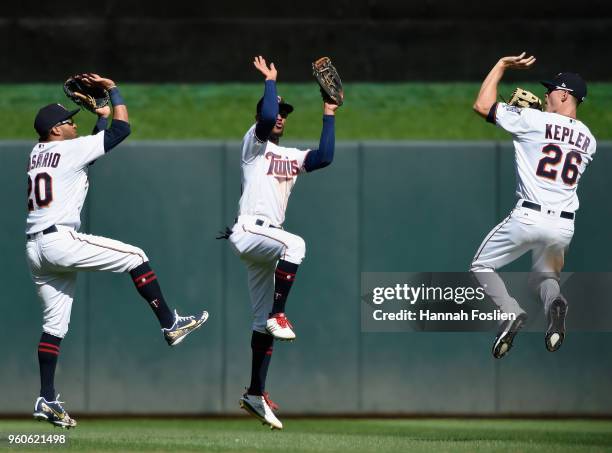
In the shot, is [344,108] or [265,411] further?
[344,108]

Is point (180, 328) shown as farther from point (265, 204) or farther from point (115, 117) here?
point (115, 117)

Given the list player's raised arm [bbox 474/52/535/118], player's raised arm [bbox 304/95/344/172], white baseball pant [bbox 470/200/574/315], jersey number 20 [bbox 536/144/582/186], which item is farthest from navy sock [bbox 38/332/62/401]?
jersey number 20 [bbox 536/144/582/186]

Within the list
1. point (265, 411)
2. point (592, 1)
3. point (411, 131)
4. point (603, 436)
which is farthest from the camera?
point (592, 1)

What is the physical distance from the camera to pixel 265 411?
30.8 feet

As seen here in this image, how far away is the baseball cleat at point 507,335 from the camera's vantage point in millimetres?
8461

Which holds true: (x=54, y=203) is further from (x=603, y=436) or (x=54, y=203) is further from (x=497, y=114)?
(x=603, y=436)

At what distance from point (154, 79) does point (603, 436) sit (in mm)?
8056

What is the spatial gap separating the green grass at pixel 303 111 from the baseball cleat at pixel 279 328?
534 cm

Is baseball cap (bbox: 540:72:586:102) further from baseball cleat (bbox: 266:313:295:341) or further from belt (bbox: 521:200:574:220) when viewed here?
baseball cleat (bbox: 266:313:295:341)

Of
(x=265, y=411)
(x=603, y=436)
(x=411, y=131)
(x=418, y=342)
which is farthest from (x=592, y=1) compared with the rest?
(x=265, y=411)

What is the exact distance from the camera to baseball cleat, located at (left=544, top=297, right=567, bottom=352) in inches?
336

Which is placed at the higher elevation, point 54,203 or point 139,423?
point 54,203

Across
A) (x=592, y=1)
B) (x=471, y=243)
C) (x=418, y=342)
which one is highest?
(x=592, y=1)

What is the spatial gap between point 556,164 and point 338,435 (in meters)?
2.91
